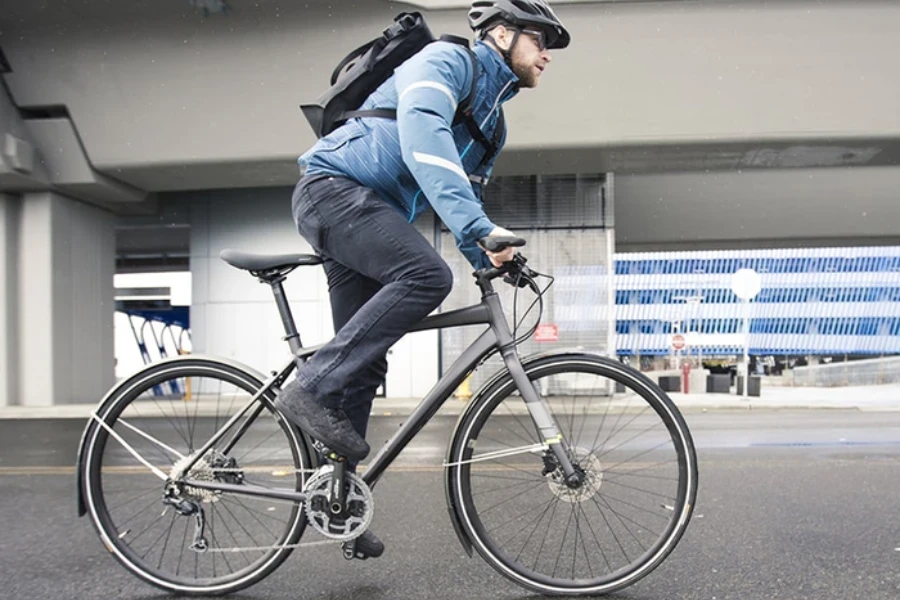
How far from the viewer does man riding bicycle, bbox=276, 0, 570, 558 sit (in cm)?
209

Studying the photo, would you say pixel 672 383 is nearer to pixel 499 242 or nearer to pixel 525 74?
pixel 525 74

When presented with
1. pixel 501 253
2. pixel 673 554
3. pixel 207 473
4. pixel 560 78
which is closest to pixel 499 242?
pixel 501 253

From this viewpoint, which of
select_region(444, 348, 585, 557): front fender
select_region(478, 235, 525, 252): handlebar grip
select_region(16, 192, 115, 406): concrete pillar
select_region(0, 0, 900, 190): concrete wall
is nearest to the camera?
select_region(478, 235, 525, 252): handlebar grip

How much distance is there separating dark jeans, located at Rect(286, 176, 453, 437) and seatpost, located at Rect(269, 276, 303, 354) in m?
0.16

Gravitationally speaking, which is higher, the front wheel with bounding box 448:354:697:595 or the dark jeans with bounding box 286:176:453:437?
the dark jeans with bounding box 286:176:453:437

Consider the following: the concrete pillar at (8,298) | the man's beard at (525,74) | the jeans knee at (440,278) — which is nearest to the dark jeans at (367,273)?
the jeans knee at (440,278)

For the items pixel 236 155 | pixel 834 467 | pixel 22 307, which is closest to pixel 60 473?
pixel 834 467

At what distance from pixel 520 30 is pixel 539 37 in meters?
0.08

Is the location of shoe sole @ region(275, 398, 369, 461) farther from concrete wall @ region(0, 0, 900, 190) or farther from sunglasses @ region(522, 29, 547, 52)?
concrete wall @ region(0, 0, 900, 190)

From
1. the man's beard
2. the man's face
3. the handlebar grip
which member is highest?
the man's face

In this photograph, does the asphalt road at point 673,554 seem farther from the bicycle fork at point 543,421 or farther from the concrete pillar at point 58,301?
the concrete pillar at point 58,301

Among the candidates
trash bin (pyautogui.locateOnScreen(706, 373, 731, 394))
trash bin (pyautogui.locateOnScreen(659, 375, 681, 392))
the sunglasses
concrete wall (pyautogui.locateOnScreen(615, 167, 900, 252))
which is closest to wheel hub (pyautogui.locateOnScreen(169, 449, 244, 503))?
the sunglasses

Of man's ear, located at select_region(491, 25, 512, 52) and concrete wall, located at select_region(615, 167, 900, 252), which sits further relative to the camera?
concrete wall, located at select_region(615, 167, 900, 252)

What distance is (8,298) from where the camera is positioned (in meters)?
14.1
